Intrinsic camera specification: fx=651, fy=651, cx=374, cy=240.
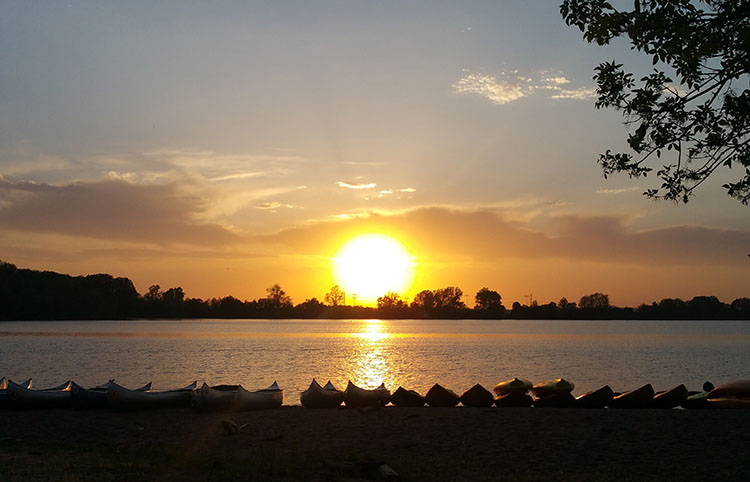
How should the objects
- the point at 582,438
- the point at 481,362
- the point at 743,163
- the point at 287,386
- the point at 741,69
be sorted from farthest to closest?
the point at 481,362 → the point at 287,386 → the point at 582,438 → the point at 743,163 → the point at 741,69

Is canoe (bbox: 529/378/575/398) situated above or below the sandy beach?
above

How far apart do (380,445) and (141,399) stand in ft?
36.2

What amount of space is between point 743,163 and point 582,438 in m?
8.66

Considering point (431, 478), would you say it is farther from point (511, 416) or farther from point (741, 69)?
point (741, 69)

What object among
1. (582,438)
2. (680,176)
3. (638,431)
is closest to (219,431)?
(582,438)

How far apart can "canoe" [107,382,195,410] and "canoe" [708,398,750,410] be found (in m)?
19.6

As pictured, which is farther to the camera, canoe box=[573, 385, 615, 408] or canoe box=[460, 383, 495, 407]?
canoe box=[460, 383, 495, 407]

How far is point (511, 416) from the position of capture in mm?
21531

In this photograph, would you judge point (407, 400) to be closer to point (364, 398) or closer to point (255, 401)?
point (364, 398)

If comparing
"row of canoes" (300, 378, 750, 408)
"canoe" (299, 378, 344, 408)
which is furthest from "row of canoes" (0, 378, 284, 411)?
"row of canoes" (300, 378, 750, 408)

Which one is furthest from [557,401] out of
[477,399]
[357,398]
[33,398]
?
[33,398]

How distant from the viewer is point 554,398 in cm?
2400

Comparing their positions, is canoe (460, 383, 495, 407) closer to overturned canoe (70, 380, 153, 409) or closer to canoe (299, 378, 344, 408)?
canoe (299, 378, 344, 408)

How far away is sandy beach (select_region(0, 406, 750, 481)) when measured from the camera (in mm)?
14828
